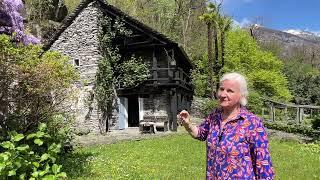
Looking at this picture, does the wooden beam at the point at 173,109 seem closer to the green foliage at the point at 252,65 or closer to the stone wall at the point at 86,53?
the stone wall at the point at 86,53

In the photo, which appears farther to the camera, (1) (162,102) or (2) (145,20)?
(2) (145,20)

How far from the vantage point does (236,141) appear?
4293 mm

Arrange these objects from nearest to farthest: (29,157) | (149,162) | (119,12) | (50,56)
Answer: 1. (29,157)
2. (50,56)
3. (149,162)
4. (119,12)

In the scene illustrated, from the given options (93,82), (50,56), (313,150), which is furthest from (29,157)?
(93,82)

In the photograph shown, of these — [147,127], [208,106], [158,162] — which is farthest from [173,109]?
[158,162]

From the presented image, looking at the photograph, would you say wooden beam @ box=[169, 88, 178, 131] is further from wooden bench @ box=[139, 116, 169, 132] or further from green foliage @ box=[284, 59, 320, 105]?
green foliage @ box=[284, 59, 320, 105]

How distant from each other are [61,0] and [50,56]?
32.9 m

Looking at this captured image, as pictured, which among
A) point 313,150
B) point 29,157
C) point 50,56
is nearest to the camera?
point 29,157

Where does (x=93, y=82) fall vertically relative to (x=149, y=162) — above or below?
above

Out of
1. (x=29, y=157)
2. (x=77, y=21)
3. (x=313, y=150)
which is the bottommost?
(x=313, y=150)

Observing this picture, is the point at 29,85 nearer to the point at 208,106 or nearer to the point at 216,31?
the point at 208,106

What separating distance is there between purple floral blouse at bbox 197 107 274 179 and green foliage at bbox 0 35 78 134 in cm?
619

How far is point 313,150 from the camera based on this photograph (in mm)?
18453

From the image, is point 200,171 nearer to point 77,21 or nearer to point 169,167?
point 169,167
